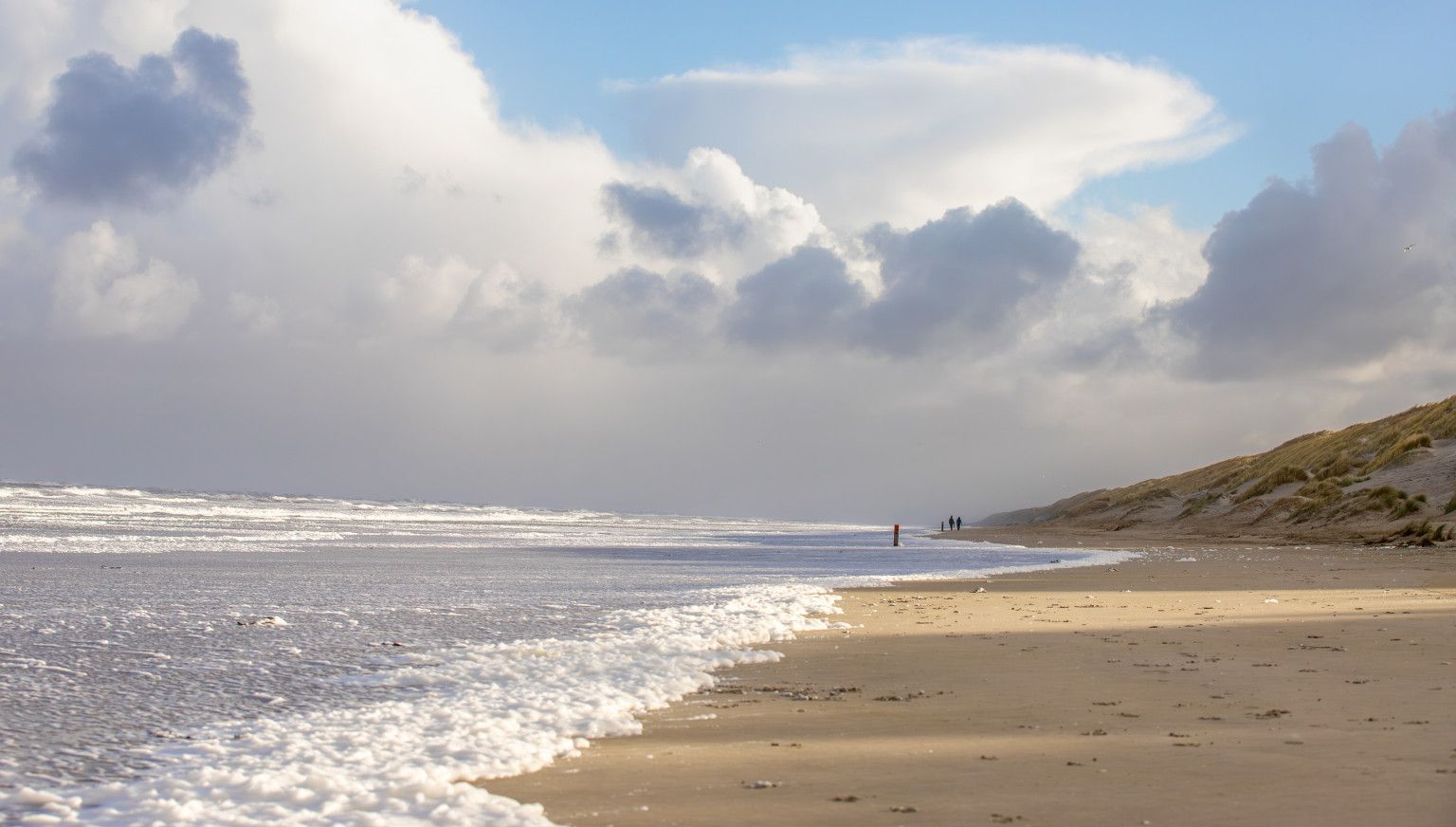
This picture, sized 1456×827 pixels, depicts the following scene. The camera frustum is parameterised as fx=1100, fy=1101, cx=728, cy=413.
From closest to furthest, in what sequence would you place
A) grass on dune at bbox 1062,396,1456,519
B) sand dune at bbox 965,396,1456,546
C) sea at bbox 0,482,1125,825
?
sea at bbox 0,482,1125,825 < sand dune at bbox 965,396,1456,546 < grass on dune at bbox 1062,396,1456,519

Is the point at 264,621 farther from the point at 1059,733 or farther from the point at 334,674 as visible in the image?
the point at 1059,733

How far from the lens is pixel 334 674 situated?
9.62 meters

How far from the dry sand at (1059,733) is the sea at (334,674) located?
0.64 meters

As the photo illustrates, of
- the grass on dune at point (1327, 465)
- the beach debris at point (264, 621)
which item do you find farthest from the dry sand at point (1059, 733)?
the grass on dune at point (1327, 465)

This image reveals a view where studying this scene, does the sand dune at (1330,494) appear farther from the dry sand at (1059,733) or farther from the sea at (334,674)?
the dry sand at (1059,733)

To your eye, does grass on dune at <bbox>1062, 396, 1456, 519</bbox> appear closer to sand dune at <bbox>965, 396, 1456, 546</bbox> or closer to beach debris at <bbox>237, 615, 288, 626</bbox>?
sand dune at <bbox>965, 396, 1456, 546</bbox>

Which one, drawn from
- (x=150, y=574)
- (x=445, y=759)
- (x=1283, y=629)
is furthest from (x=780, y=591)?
(x=445, y=759)

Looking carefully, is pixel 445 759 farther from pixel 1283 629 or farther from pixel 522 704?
pixel 1283 629

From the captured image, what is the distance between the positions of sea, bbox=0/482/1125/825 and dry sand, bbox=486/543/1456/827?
25.1 inches

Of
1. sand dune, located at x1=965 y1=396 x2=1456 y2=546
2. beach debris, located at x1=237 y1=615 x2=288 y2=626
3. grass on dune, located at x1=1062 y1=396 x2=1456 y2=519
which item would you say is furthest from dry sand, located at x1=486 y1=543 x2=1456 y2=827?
grass on dune, located at x1=1062 y1=396 x2=1456 y2=519

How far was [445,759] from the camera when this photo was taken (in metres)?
6.38

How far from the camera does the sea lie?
18.8 ft

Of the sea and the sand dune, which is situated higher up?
the sand dune

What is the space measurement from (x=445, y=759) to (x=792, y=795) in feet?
7.18
